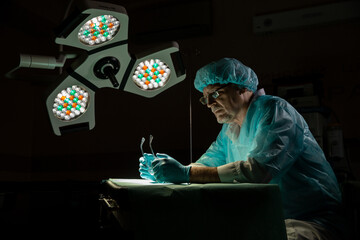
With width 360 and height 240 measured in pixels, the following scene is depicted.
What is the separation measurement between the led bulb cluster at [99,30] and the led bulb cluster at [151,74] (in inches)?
7.6

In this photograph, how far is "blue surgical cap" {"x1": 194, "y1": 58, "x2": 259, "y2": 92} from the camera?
1.68m

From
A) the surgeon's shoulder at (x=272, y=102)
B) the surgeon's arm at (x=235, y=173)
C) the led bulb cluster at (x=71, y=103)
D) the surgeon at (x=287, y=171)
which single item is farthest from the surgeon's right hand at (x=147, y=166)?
the surgeon's shoulder at (x=272, y=102)

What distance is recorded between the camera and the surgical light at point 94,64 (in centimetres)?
112

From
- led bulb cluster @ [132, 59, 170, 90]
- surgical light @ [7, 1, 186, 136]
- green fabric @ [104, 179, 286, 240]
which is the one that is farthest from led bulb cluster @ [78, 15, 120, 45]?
green fabric @ [104, 179, 286, 240]

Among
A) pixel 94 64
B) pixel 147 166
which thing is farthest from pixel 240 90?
pixel 94 64

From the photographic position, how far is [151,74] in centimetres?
136

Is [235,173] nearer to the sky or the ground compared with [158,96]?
nearer to the ground

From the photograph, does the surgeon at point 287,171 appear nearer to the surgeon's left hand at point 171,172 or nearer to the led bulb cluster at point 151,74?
the surgeon's left hand at point 171,172

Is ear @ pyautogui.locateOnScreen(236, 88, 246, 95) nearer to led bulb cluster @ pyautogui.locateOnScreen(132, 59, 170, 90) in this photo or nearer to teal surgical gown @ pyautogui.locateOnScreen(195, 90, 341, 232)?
teal surgical gown @ pyautogui.locateOnScreen(195, 90, 341, 232)

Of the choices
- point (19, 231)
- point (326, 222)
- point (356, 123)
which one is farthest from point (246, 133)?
point (19, 231)

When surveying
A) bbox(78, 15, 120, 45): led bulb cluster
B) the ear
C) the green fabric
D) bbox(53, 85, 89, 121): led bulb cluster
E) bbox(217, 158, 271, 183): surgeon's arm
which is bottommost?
the green fabric

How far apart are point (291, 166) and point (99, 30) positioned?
0.95m

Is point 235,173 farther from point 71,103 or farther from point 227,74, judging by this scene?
point 71,103

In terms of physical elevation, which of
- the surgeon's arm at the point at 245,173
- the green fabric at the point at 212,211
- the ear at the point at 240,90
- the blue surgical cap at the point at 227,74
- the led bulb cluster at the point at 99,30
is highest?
the led bulb cluster at the point at 99,30
